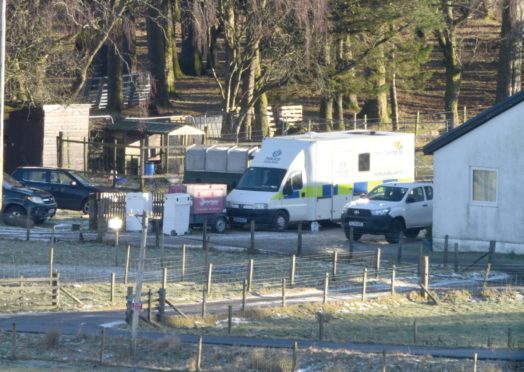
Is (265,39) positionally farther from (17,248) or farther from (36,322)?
(36,322)

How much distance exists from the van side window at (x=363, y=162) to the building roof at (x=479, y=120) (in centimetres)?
513

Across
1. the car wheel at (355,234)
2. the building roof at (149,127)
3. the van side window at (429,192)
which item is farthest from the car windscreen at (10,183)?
the van side window at (429,192)

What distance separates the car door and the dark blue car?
1011 cm

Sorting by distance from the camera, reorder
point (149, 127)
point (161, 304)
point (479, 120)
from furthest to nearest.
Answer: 1. point (149, 127)
2. point (479, 120)
3. point (161, 304)

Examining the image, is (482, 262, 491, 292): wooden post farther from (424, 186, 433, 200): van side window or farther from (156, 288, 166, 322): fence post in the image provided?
(156, 288, 166, 322): fence post

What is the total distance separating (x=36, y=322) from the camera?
806 inches

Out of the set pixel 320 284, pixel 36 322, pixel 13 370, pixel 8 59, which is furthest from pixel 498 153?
pixel 8 59

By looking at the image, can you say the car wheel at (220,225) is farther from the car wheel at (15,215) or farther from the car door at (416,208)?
the car wheel at (15,215)

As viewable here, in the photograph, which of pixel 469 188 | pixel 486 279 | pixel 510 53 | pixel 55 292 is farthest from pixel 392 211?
pixel 510 53

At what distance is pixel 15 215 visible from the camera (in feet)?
112

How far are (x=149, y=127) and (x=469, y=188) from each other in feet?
63.9

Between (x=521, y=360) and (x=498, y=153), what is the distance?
1379cm

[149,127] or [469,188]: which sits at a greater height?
[149,127]

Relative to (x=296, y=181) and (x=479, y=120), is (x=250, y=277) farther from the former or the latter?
(x=296, y=181)
